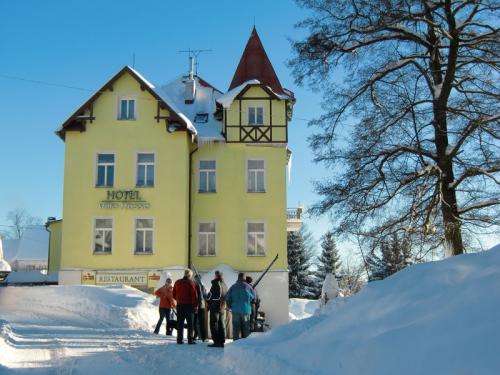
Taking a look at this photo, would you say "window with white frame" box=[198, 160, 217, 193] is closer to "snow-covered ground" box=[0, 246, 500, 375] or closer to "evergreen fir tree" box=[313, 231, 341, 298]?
"snow-covered ground" box=[0, 246, 500, 375]

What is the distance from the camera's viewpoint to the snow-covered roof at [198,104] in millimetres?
30266

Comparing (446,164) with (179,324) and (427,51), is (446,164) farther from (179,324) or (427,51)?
(179,324)

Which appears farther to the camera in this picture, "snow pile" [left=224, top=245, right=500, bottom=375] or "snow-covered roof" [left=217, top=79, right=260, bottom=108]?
"snow-covered roof" [left=217, top=79, right=260, bottom=108]

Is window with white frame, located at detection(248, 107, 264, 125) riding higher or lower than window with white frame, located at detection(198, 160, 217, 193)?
higher

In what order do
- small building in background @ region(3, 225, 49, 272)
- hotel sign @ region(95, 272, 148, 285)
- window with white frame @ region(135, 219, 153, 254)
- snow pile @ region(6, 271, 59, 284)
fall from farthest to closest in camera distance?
1. small building in background @ region(3, 225, 49, 272)
2. snow pile @ region(6, 271, 59, 284)
3. window with white frame @ region(135, 219, 153, 254)
4. hotel sign @ region(95, 272, 148, 285)

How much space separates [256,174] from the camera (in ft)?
99.6

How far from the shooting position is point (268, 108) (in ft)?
99.6

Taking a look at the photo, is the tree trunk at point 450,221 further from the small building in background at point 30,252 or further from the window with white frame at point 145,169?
the small building in background at point 30,252

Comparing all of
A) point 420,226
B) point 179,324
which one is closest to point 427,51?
point 420,226

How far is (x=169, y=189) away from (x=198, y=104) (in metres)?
6.39

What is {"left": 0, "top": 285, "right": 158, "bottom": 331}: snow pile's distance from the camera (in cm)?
1915

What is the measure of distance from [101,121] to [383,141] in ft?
53.9

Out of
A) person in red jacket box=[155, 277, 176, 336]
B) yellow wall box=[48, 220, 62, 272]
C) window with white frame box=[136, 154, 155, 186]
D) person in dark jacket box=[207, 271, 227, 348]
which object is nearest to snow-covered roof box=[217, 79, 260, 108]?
window with white frame box=[136, 154, 155, 186]

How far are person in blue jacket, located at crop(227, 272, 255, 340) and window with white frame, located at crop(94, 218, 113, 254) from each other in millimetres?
15872
